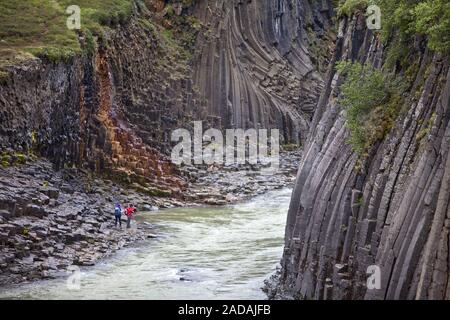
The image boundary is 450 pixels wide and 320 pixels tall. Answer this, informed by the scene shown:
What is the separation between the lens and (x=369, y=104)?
85.6ft

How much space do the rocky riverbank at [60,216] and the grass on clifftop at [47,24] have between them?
930cm

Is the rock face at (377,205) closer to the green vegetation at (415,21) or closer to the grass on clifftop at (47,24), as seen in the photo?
the green vegetation at (415,21)

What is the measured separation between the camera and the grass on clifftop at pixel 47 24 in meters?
54.5

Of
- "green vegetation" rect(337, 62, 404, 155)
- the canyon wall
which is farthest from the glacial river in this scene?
the canyon wall

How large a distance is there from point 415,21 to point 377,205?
6369 millimetres

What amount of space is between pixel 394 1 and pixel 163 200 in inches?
1354

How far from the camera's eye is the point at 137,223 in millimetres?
47812

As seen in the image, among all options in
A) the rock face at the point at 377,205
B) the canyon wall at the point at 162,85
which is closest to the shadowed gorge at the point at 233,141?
the rock face at the point at 377,205

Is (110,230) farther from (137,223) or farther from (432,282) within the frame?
(432,282)

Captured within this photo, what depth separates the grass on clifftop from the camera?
54.5 metres

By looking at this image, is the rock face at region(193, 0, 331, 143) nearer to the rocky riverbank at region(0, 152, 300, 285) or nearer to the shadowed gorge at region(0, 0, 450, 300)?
the shadowed gorge at region(0, 0, 450, 300)

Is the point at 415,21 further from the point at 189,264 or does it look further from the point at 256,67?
the point at 256,67

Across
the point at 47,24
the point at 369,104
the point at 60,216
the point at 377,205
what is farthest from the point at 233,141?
the point at 377,205
